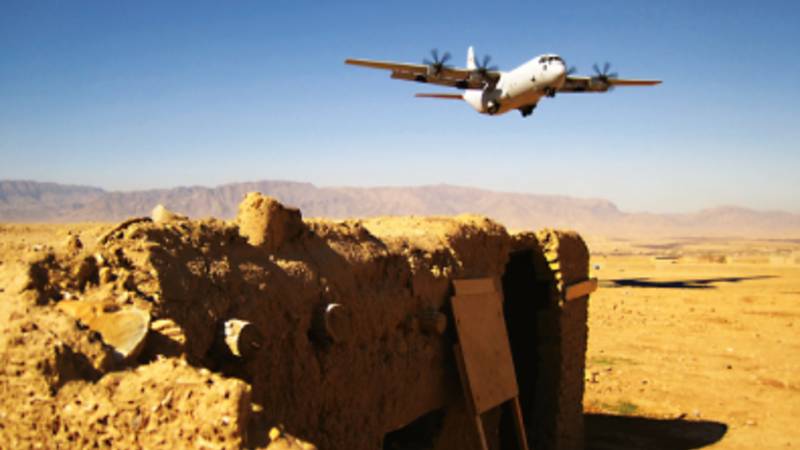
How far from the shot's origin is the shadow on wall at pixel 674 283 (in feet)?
107

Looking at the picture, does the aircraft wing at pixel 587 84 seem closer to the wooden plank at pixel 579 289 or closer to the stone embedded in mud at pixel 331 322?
the wooden plank at pixel 579 289

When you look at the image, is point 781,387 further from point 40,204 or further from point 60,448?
point 40,204

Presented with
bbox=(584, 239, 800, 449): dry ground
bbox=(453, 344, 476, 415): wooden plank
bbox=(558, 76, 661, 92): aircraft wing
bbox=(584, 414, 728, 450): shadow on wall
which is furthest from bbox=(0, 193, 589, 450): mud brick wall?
bbox=(558, 76, 661, 92): aircraft wing

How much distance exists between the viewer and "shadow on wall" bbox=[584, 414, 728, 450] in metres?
10.3

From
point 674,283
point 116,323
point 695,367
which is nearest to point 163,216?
point 116,323

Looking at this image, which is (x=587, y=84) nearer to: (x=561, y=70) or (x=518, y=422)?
(x=561, y=70)

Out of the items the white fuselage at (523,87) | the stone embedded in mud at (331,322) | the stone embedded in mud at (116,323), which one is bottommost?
the stone embedded in mud at (331,322)

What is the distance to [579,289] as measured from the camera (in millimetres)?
9367

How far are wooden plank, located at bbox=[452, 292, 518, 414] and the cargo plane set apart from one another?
14812 millimetres

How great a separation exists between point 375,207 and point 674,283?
150801 mm

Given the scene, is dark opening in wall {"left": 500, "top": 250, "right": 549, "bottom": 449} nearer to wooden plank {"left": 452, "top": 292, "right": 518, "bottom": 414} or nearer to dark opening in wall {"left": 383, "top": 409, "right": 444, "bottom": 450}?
wooden plank {"left": 452, "top": 292, "right": 518, "bottom": 414}

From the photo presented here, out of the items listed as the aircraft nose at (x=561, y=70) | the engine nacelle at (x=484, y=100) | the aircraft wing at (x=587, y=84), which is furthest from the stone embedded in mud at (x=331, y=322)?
the aircraft wing at (x=587, y=84)

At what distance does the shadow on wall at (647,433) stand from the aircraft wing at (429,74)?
51.1 ft

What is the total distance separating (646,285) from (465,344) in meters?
29.2
